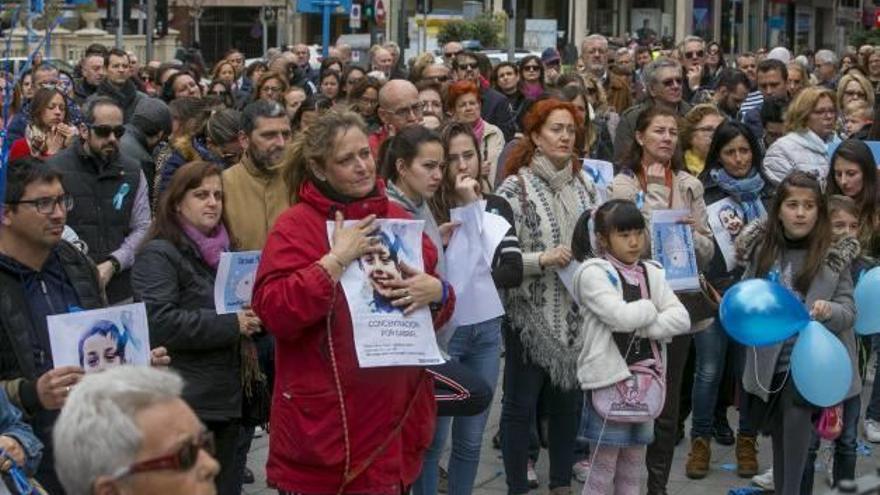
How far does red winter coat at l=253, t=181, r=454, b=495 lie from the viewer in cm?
536

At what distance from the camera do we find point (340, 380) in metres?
5.37

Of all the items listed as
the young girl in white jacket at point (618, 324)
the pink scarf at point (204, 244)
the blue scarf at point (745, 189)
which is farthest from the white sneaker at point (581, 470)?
the pink scarf at point (204, 244)

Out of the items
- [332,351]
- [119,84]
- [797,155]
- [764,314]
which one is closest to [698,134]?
[797,155]

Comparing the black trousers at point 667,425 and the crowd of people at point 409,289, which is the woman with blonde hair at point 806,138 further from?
the black trousers at point 667,425

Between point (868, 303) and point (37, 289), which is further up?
point (37, 289)

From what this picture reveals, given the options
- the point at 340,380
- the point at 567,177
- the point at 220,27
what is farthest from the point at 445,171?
the point at 220,27

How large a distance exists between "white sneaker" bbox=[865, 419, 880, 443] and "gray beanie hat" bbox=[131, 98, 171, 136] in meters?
4.86

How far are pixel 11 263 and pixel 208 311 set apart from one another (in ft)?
3.54

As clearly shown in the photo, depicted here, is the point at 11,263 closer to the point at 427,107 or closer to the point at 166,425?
the point at 166,425

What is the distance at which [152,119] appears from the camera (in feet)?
34.9

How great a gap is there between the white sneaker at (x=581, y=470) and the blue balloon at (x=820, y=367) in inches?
65.3

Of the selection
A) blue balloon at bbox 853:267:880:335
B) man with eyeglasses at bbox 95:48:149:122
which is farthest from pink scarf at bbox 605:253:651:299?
man with eyeglasses at bbox 95:48:149:122

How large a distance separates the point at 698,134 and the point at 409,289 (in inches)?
177

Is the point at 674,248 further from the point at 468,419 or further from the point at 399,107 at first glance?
the point at 399,107
